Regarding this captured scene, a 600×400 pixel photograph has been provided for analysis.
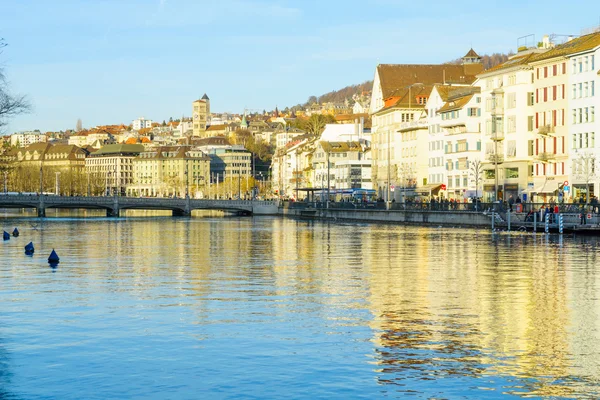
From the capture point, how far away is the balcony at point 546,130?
286 ft

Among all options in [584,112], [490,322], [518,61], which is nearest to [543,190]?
[584,112]

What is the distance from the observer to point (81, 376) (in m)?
18.8

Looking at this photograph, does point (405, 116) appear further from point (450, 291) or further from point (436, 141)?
point (450, 291)

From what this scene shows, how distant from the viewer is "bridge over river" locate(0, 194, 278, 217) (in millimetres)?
128500

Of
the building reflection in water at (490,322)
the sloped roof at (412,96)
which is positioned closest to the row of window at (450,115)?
the sloped roof at (412,96)

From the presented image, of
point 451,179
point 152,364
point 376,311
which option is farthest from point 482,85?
point 152,364

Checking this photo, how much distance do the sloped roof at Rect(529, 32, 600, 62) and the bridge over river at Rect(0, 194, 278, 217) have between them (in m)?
59.5

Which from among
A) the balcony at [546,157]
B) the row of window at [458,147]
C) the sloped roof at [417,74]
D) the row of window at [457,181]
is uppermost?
the sloped roof at [417,74]

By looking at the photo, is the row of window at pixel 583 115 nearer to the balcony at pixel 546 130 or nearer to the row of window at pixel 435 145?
the balcony at pixel 546 130

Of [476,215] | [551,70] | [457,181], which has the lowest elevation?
[476,215]

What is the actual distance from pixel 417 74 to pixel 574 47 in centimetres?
6845

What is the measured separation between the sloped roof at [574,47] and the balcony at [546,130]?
578cm

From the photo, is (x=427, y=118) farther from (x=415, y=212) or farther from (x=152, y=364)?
(x=152, y=364)

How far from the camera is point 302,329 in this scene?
23.9 metres
